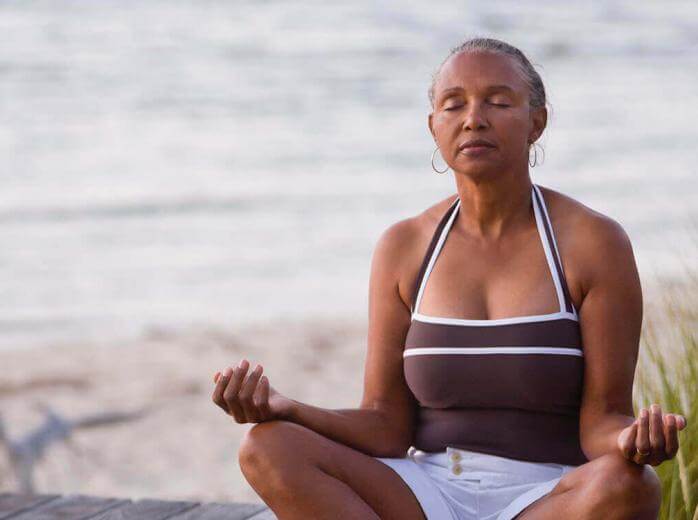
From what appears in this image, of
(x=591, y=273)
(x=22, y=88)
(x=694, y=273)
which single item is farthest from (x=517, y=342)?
(x=22, y=88)

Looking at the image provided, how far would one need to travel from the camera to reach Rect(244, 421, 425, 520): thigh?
2.50 meters

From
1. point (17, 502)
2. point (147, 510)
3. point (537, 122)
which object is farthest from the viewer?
point (17, 502)

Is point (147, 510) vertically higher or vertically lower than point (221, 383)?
lower

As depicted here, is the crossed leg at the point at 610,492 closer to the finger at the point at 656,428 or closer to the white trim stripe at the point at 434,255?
the finger at the point at 656,428

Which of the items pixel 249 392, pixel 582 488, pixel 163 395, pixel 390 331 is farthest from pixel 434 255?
pixel 163 395

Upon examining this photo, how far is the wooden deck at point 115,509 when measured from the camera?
3391 millimetres

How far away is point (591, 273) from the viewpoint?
249cm

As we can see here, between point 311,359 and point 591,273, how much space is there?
20.1 ft

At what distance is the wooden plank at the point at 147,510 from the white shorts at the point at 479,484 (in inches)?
41.3

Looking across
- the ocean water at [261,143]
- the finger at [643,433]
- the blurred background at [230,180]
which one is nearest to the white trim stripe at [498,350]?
the finger at [643,433]

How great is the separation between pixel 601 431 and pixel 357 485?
0.49 metres

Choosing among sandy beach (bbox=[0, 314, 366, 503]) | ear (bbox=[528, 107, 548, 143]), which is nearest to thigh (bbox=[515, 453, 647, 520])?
ear (bbox=[528, 107, 548, 143])

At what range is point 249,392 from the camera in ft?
8.16

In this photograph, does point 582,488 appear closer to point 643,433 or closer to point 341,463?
point 643,433
